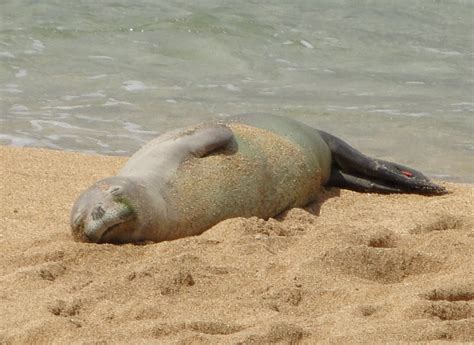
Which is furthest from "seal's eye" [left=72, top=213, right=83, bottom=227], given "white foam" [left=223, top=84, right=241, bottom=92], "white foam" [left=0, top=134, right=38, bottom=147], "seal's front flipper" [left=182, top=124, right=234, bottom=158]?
"white foam" [left=223, top=84, right=241, bottom=92]

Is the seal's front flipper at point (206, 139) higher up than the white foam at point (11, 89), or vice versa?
the seal's front flipper at point (206, 139)

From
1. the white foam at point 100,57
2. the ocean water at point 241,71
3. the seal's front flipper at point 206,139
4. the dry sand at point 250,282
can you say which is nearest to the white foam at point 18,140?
the ocean water at point 241,71

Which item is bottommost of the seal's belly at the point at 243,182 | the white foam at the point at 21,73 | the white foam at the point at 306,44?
the white foam at the point at 21,73

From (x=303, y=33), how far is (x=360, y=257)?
8.99 meters

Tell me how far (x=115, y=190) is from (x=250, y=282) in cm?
83

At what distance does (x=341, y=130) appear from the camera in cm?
824

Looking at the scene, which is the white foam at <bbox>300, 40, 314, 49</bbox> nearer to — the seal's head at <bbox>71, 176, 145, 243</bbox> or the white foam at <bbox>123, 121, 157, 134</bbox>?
the white foam at <bbox>123, 121, 157, 134</bbox>

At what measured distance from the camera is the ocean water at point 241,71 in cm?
805

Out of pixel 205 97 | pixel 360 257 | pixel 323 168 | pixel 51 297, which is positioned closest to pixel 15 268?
pixel 51 297

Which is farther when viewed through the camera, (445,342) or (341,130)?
(341,130)

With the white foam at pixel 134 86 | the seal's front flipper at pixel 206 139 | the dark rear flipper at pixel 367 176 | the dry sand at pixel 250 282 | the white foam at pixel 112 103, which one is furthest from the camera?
the white foam at pixel 134 86

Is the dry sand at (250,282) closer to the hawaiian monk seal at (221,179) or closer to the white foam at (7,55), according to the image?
the hawaiian monk seal at (221,179)

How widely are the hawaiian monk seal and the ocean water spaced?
1.15m

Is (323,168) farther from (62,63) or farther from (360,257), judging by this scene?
(62,63)
